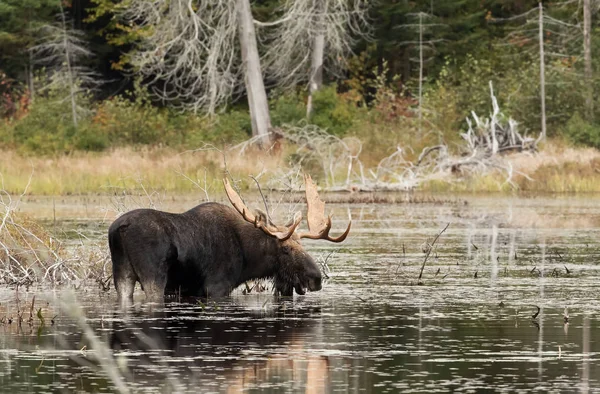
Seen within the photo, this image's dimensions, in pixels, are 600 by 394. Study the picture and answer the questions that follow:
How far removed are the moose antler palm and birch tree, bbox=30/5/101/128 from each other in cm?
3753

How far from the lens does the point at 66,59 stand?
57219 millimetres

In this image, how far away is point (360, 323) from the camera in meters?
13.7

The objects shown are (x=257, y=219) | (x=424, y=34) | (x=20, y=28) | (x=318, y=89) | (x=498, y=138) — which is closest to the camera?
(x=257, y=219)

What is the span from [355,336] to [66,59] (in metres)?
45.8

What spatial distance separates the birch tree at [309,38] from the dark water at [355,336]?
89.7ft

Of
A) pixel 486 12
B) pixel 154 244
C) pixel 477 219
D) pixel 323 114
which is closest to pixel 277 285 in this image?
pixel 154 244

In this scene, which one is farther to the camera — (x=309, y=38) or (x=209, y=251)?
(x=309, y=38)

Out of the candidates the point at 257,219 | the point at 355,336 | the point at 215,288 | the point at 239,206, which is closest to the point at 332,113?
the point at 239,206

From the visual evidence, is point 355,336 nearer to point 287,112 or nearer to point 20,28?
point 287,112

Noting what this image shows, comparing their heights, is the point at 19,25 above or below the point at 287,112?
above

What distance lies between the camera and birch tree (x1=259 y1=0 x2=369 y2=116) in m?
47.9

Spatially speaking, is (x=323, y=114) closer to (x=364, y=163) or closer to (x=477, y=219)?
(x=364, y=163)

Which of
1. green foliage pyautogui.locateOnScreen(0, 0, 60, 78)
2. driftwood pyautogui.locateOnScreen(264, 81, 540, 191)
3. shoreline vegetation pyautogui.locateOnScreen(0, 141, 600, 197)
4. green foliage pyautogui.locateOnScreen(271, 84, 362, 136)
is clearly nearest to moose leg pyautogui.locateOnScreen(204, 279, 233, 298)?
driftwood pyautogui.locateOnScreen(264, 81, 540, 191)

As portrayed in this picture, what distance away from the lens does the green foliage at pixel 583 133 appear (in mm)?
44281
